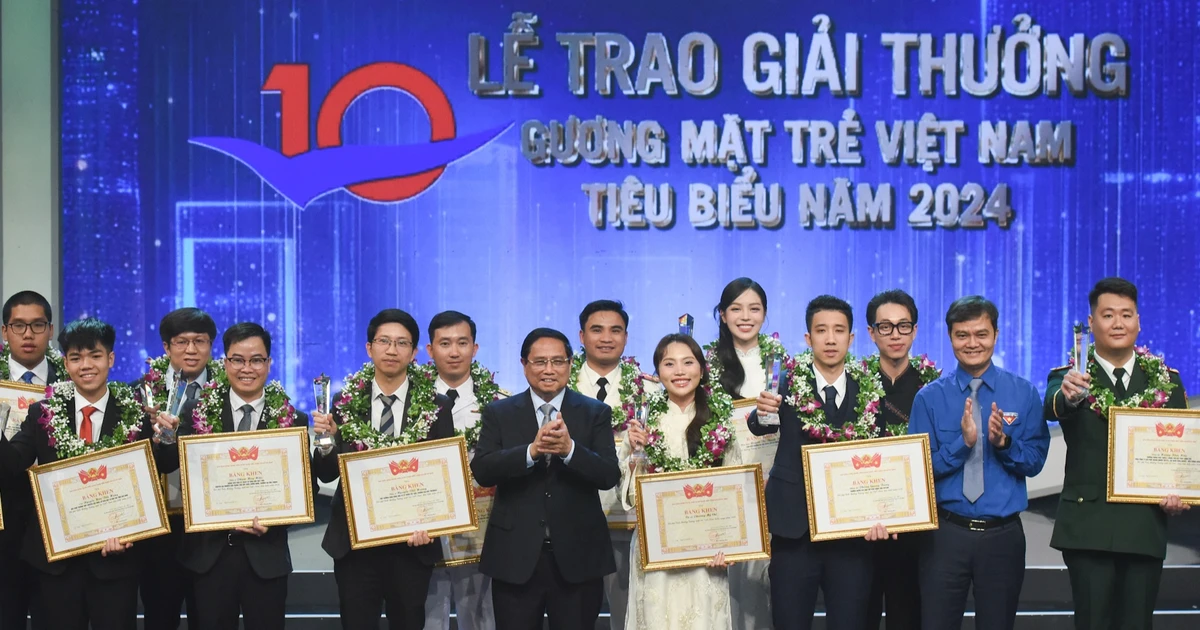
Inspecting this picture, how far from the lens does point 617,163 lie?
7.14m

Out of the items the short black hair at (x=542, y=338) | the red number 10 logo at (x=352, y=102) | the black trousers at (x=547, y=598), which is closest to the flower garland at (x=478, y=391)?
the short black hair at (x=542, y=338)

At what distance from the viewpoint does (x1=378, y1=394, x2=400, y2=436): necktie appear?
466cm

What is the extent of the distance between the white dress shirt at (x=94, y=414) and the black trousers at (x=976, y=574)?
309 centimetres

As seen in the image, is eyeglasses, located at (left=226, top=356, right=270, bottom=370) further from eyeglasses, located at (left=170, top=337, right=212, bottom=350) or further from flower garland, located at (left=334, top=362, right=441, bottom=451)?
eyeglasses, located at (left=170, top=337, right=212, bottom=350)

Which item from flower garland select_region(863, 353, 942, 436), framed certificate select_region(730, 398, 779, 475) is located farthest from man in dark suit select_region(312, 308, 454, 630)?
flower garland select_region(863, 353, 942, 436)

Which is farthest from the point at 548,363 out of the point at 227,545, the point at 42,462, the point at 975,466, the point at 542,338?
the point at 42,462

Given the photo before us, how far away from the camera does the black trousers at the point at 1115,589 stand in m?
4.44

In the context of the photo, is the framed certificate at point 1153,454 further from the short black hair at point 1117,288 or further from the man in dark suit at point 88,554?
the man in dark suit at point 88,554

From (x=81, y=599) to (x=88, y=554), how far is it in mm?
177

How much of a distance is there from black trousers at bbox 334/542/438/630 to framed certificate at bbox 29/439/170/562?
0.69 metres

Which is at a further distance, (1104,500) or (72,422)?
(72,422)

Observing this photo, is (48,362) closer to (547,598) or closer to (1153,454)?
(547,598)

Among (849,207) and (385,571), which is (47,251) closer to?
(385,571)

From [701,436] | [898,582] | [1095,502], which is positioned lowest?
[898,582]
